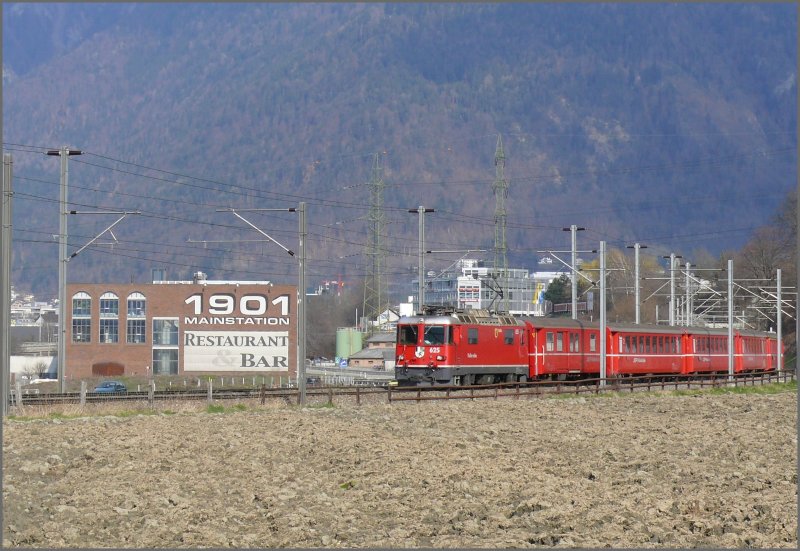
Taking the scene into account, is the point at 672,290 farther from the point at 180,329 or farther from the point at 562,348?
the point at 180,329

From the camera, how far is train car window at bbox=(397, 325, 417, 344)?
52188mm

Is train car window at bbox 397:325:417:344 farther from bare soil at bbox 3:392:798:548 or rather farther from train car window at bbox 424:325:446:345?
bare soil at bbox 3:392:798:548

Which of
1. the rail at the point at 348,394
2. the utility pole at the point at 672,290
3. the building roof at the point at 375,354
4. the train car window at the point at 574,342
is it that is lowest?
the rail at the point at 348,394

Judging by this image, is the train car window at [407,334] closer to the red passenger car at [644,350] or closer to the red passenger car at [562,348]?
the red passenger car at [562,348]

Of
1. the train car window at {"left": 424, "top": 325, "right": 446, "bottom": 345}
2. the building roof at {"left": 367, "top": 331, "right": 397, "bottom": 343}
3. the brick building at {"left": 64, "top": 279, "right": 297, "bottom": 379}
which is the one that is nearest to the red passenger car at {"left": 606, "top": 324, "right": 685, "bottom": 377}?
the train car window at {"left": 424, "top": 325, "right": 446, "bottom": 345}

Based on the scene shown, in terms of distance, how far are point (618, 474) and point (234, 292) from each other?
304 ft

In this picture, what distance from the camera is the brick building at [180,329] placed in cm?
11638

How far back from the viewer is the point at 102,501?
24.1 metres

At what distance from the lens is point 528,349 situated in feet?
186

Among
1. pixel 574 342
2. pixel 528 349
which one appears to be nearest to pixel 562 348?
pixel 574 342

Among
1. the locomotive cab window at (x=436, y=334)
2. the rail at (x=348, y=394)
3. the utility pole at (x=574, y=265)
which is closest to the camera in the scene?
the rail at (x=348, y=394)

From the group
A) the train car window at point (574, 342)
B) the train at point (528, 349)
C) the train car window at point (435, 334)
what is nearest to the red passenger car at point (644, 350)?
the train at point (528, 349)

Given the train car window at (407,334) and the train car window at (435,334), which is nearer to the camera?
the train car window at (435,334)

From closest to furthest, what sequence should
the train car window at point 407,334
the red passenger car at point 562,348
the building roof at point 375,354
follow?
the train car window at point 407,334 → the red passenger car at point 562,348 → the building roof at point 375,354
